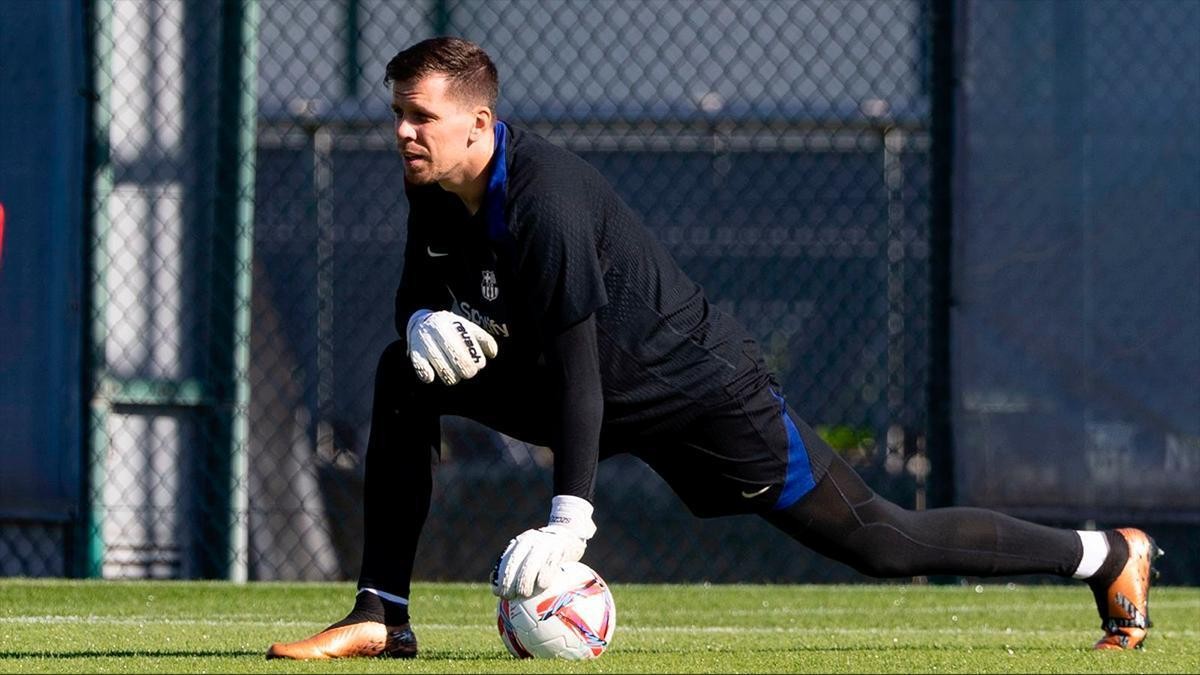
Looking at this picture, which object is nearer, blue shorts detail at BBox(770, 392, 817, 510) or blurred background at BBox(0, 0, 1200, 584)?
blue shorts detail at BBox(770, 392, 817, 510)


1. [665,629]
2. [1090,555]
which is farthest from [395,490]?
[1090,555]

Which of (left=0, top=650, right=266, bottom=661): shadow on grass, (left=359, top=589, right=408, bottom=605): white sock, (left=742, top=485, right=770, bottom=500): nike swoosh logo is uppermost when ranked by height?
(left=742, top=485, right=770, bottom=500): nike swoosh logo

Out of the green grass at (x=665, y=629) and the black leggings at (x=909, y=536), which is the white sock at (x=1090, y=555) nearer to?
the black leggings at (x=909, y=536)

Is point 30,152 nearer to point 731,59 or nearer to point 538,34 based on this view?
point 538,34

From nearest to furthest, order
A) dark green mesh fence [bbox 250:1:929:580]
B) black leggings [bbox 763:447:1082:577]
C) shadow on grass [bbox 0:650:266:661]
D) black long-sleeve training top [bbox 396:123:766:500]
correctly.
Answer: black long-sleeve training top [bbox 396:123:766:500], shadow on grass [bbox 0:650:266:661], black leggings [bbox 763:447:1082:577], dark green mesh fence [bbox 250:1:929:580]

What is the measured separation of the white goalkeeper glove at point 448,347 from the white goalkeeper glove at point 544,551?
1.27 feet

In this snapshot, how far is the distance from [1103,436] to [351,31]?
10.7 feet

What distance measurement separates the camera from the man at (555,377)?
3.65 metres

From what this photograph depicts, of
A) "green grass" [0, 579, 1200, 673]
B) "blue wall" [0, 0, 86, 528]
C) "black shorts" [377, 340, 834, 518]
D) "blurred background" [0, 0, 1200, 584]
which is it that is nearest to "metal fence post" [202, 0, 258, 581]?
"blurred background" [0, 0, 1200, 584]

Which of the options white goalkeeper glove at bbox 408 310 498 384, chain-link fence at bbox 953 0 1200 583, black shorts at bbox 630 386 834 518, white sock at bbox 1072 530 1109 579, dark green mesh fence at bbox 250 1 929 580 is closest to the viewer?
white goalkeeper glove at bbox 408 310 498 384

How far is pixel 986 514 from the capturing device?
14.4ft

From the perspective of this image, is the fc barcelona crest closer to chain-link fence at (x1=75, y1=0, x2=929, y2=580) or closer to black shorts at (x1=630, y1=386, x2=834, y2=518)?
black shorts at (x1=630, y1=386, x2=834, y2=518)

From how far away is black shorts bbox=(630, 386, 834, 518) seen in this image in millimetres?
4047

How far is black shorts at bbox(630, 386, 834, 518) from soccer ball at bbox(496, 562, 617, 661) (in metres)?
0.37
